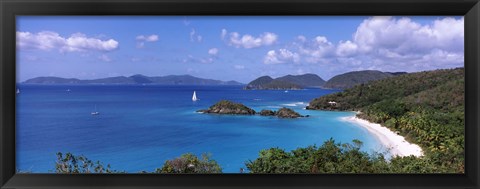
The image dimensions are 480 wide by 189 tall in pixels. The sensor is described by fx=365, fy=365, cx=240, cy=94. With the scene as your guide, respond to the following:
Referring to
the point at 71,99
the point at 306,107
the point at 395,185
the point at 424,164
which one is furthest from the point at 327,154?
the point at 71,99

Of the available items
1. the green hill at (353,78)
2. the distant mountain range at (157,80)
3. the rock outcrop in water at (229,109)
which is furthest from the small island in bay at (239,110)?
the green hill at (353,78)

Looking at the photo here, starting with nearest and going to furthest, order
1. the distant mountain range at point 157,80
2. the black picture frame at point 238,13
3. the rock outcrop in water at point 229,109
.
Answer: the black picture frame at point 238,13
the distant mountain range at point 157,80
the rock outcrop in water at point 229,109

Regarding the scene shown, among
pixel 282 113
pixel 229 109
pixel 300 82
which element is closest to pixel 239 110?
pixel 229 109

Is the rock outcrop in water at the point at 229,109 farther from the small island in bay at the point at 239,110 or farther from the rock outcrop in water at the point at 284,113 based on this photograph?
the rock outcrop in water at the point at 284,113

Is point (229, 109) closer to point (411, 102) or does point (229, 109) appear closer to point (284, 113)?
point (284, 113)

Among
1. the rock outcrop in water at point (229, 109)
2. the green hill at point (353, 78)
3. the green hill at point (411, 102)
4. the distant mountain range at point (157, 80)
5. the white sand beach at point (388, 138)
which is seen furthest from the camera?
the rock outcrop in water at point (229, 109)

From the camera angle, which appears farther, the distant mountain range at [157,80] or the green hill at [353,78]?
the green hill at [353,78]

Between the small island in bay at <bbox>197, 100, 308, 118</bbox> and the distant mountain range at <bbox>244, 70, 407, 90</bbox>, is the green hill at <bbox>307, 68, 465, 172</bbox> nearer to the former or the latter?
the distant mountain range at <bbox>244, 70, 407, 90</bbox>
